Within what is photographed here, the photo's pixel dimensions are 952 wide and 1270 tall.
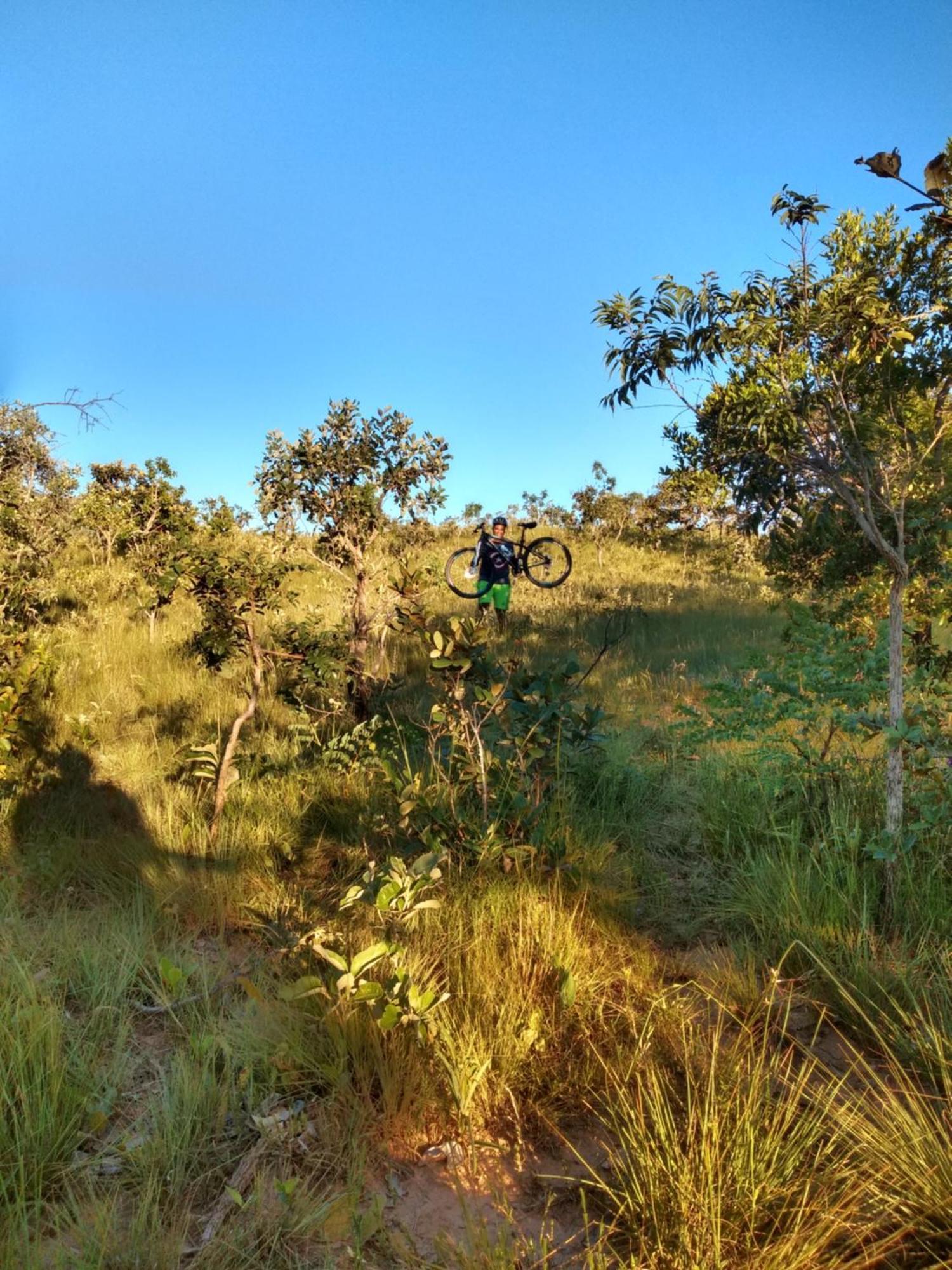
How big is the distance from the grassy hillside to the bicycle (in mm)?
5626

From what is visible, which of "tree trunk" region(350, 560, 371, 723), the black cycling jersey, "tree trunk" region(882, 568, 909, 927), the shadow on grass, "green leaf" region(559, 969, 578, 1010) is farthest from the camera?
the black cycling jersey

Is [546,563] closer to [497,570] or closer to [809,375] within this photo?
[497,570]

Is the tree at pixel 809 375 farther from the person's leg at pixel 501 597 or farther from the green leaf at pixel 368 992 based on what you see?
the person's leg at pixel 501 597

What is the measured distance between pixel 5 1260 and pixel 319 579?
12957 mm

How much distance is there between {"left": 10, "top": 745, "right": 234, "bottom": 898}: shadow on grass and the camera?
3508 mm

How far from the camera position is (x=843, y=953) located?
8.17 feet

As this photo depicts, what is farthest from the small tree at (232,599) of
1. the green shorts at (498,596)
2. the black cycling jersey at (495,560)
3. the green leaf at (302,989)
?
the green shorts at (498,596)

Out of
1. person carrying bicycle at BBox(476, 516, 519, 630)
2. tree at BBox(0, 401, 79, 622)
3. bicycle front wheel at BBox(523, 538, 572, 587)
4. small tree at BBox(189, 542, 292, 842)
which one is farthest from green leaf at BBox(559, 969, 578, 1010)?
bicycle front wheel at BBox(523, 538, 572, 587)

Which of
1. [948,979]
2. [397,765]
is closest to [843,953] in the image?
[948,979]

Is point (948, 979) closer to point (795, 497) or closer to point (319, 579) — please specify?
point (795, 497)

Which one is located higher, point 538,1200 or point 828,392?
point 828,392

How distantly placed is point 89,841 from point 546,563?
939cm

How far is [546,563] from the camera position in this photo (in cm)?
1221

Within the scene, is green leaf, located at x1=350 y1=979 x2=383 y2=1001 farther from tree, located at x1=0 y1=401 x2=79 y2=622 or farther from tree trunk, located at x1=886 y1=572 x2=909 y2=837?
tree, located at x1=0 y1=401 x2=79 y2=622
